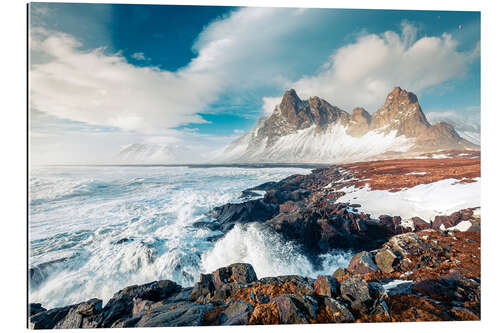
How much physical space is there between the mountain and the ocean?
5.81 meters

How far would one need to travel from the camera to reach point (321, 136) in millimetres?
18047

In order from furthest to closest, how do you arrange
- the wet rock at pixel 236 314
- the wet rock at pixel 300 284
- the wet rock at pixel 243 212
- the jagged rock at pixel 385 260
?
the wet rock at pixel 243 212 → the jagged rock at pixel 385 260 → the wet rock at pixel 300 284 → the wet rock at pixel 236 314

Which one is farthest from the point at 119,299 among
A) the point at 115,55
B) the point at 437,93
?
the point at 437,93

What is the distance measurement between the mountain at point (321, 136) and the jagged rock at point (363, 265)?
6827mm

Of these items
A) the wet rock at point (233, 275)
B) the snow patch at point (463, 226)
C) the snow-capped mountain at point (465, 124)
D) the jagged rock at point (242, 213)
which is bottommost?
the wet rock at point (233, 275)

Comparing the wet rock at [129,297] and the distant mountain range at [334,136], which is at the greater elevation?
the distant mountain range at [334,136]

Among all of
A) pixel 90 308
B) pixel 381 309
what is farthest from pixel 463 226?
pixel 90 308

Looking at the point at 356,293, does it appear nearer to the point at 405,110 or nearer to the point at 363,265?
the point at 363,265

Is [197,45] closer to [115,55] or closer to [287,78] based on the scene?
[115,55]

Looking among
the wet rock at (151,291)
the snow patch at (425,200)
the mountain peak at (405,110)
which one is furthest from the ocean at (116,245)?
the mountain peak at (405,110)

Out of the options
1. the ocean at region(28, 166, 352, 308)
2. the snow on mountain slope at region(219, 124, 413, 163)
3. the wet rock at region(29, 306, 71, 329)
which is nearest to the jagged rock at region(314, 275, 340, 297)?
the ocean at region(28, 166, 352, 308)

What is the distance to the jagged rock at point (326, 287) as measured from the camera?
8.07 ft

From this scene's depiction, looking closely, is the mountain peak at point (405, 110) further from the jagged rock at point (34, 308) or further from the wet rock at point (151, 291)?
the jagged rock at point (34, 308)

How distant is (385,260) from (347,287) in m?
1.33
